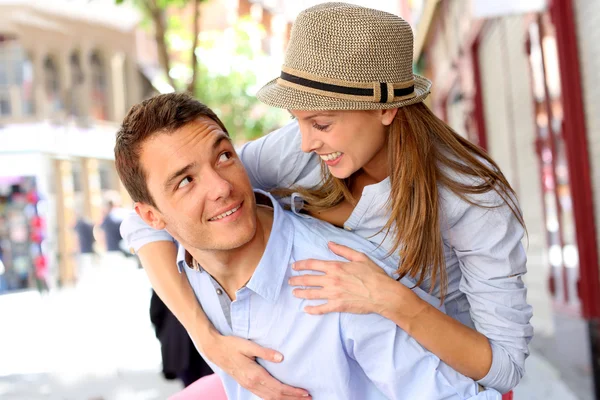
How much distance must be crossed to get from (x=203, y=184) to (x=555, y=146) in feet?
17.8

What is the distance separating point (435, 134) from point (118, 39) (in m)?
31.5

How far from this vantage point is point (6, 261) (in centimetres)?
2528

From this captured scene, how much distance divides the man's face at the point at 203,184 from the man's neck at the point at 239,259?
0.08 metres

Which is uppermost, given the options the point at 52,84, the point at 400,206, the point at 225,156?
the point at 225,156

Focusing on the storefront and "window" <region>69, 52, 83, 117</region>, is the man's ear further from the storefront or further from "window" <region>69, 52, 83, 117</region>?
"window" <region>69, 52, 83, 117</region>

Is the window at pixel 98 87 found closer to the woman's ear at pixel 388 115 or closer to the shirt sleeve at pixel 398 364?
the woman's ear at pixel 388 115

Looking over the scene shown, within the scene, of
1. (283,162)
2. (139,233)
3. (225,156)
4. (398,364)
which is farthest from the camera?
(139,233)

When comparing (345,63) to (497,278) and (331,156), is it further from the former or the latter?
(497,278)

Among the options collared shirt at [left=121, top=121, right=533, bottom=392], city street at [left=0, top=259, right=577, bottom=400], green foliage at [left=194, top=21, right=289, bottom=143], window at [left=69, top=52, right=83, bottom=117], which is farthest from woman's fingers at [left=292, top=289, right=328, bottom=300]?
window at [left=69, top=52, right=83, bottom=117]

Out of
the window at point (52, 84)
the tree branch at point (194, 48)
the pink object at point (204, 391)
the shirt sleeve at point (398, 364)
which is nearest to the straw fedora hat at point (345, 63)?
the shirt sleeve at point (398, 364)

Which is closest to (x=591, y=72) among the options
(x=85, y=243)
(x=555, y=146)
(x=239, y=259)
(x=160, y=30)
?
(x=555, y=146)

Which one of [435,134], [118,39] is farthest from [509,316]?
[118,39]

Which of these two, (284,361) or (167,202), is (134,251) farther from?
(284,361)

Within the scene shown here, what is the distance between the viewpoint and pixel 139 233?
3.64m
